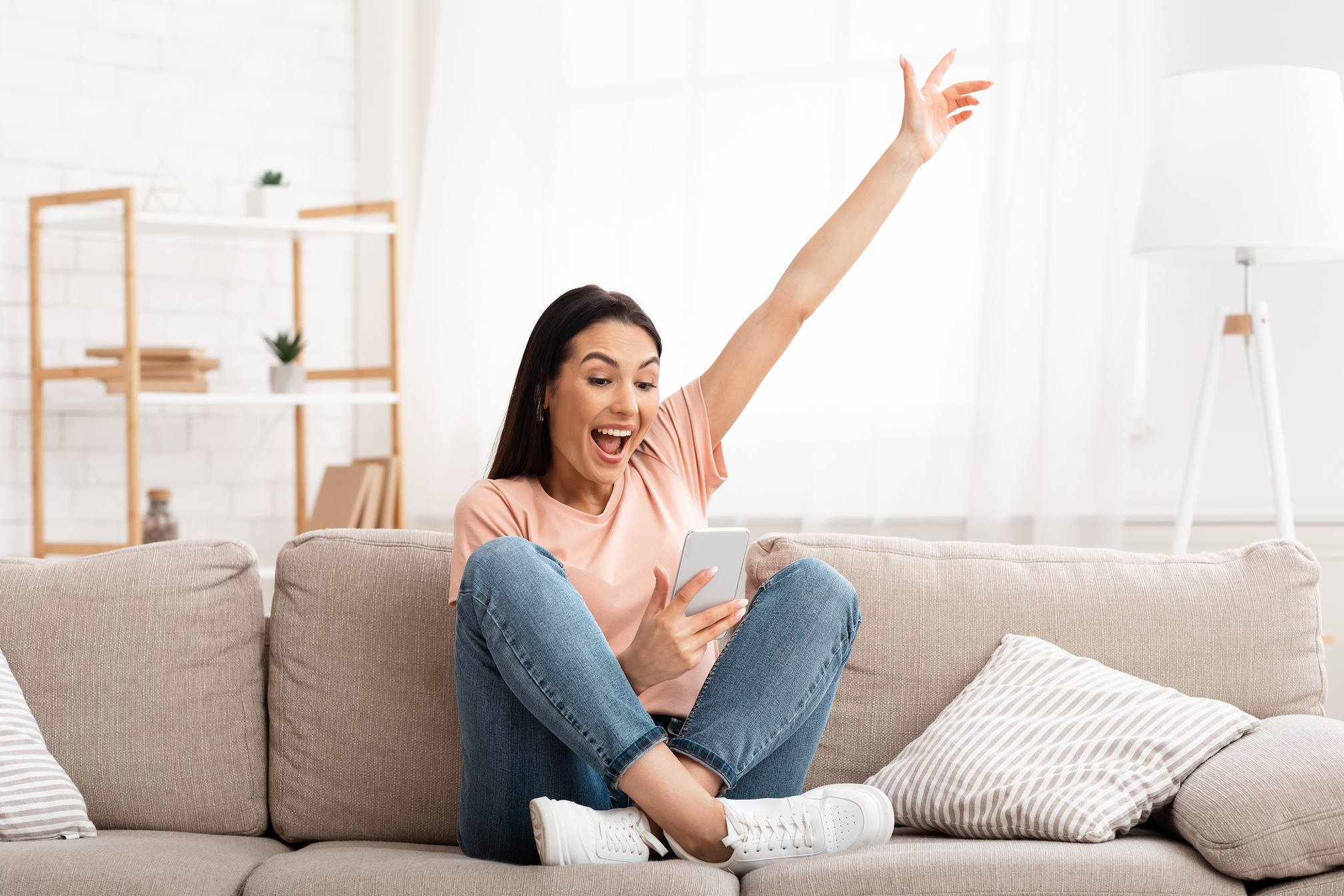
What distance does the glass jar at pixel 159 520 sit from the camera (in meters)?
3.41

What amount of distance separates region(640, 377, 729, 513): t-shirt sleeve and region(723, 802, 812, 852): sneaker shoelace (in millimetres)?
517

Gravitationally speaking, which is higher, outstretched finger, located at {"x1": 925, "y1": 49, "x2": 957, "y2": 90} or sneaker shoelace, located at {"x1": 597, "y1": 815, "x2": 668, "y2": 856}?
outstretched finger, located at {"x1": 925, "y1": 49, "x2": 957, "y2": 90}

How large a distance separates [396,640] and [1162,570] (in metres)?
1.20

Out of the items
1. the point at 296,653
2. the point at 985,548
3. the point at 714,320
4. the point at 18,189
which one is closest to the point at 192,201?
the point at 18,189

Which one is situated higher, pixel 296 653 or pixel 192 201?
pixel 192 201

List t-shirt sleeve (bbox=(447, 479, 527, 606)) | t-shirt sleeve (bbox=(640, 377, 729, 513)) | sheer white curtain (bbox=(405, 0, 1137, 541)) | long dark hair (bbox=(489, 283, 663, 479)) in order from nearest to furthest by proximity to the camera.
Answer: t-shirt sleeve (bbox=(447, 479, 527, 606)), long dark hair (bbox=(489, 283, 663, 479)), t-shirt sleeve (bbox=(640, 377, 729, 513)), sheer white curtain (bbox=(405, 0, 1137, 541))

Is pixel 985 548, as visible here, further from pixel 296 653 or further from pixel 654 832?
pixel 296 653

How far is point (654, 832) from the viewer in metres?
1.56

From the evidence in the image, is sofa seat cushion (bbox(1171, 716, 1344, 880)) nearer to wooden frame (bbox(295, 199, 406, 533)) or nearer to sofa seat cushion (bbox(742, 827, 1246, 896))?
sofa seat cushion (bbox(742, 827, 1246, 896))

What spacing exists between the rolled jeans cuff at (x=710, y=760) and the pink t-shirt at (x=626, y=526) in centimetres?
19

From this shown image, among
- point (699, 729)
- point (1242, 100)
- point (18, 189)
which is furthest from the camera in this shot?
point (18, 189)

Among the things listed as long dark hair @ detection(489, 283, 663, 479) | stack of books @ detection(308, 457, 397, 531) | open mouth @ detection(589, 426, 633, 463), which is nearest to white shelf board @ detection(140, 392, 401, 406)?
stack of books @ detection(308, 457, 397, 531)

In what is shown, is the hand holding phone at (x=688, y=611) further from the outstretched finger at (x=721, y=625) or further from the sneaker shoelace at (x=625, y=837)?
the sneaker shoelace at (x=625, y=837)

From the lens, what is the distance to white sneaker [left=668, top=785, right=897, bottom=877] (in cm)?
154
